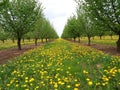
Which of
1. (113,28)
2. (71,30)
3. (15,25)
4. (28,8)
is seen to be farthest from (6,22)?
(71,30)

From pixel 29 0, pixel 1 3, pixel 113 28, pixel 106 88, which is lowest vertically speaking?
pixel 106 88

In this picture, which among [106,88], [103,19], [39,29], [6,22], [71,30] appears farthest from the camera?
[71,30]

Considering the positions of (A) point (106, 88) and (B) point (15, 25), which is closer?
(A) point (106, 88)

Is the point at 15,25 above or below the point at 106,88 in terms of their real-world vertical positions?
above

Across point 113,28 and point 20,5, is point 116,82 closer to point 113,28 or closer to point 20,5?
point 113,28

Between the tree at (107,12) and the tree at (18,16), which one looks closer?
the tree at (107,12)

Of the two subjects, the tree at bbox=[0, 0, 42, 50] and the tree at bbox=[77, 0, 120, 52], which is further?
the tree at bbox=[0, 0, 42, 50]

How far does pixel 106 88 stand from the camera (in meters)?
6.30

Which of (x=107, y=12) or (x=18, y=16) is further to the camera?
(x=18, y=16)

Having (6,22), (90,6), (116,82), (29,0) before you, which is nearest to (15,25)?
(6,22)

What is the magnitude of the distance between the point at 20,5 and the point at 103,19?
14.7 meters

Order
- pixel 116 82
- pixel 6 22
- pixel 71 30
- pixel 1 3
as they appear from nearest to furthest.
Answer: pixel 116 82
pixel 1 3
pixel 6 22
pixel 71 30

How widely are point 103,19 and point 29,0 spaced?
14679 mm

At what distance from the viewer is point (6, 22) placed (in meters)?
33.5
